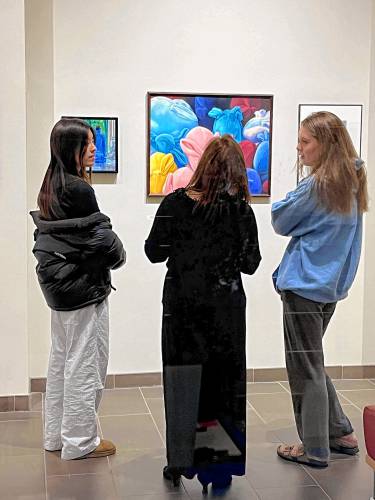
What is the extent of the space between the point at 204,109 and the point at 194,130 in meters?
0.08

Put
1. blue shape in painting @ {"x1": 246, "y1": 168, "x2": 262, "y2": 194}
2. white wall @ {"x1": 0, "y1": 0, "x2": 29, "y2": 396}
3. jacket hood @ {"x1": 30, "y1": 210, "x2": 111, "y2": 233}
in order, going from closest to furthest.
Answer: jacket hood @ {"x1": 30, "y1": 210, "x2": 111, "y2": 233} < blue shape in painting @ {"x1": 246, "y1": 168, "x2": 262, "y2": 194} < white wall @ {"x1": 0, "y1": 0, "x2": 29, "y2": 396}

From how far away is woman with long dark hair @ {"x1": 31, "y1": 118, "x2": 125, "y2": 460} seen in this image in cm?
261

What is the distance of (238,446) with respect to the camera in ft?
9.33

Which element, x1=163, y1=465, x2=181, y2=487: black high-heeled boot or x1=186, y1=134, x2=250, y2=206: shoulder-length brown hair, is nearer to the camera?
x1=186, y1=134, x2=250, y2=206: shoulder-length brown hair

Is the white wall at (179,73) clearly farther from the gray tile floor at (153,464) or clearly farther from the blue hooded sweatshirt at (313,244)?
the gray tile floor at (153,464)

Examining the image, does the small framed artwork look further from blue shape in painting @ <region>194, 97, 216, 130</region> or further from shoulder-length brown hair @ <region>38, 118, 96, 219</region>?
shoulder-length brown hair @ <region>38, 118, 96, 219</region>

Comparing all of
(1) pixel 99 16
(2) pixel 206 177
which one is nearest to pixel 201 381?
(2) pixel 206 177

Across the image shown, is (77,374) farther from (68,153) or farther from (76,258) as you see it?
(68,153)

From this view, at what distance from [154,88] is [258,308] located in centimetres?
84

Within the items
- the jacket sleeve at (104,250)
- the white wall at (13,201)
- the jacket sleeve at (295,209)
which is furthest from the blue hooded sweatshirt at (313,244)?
the white wall at (13,201)

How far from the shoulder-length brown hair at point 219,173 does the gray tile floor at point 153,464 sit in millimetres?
706

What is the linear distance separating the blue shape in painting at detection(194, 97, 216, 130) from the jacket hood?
0.46 metres

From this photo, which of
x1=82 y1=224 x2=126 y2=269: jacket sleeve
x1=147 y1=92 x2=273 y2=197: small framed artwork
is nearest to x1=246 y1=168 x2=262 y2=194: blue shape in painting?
x1=147 y1=92 x2=273 y2=197: small framed artwork

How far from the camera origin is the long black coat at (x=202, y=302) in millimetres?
2666
